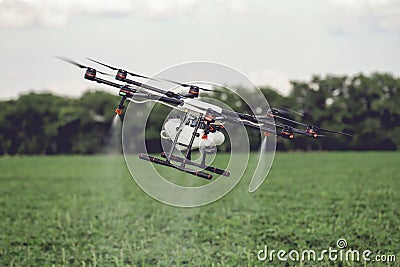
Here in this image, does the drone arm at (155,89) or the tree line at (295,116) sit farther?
the tree line at (295,116)

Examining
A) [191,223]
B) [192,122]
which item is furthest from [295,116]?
[192,122]

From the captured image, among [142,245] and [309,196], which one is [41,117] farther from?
[142,245]
